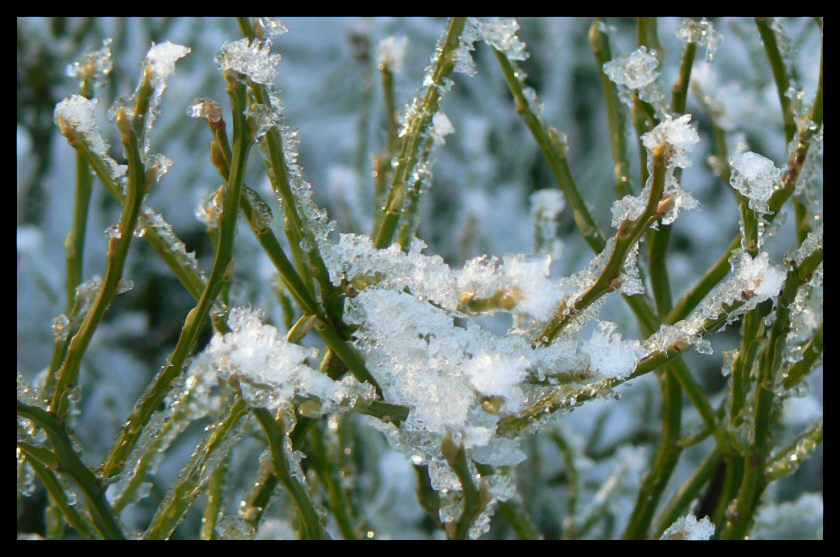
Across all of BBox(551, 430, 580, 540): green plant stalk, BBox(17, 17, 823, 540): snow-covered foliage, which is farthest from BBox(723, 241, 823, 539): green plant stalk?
BBox(551, 430, 580, 540): green plant stalk

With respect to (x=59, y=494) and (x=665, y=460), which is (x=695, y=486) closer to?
(x=665, y=460)

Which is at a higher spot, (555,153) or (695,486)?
(555,153)

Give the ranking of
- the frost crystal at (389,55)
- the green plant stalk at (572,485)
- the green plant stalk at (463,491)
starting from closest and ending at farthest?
the green plant stalk at (463,491) < the frost crystal at (389,55) < the green plant stalk at (572,485)

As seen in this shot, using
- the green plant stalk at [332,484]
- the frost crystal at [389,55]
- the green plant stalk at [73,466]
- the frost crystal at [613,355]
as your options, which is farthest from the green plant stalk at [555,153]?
the green plant stalk at [73,466]

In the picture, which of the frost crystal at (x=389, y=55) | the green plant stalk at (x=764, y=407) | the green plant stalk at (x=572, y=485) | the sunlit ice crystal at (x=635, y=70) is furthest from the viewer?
the green plant stalk at (x=572, y=485)

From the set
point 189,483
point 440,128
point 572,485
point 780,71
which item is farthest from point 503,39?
point 572,485

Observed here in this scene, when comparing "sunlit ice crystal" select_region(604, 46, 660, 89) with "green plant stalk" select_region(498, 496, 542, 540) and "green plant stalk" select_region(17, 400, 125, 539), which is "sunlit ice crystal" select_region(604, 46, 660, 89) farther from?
"green plant stalk" select_region(17, 400, 125, 539)

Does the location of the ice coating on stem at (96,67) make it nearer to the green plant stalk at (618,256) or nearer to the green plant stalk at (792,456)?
the green plant stalk at (618,256)
